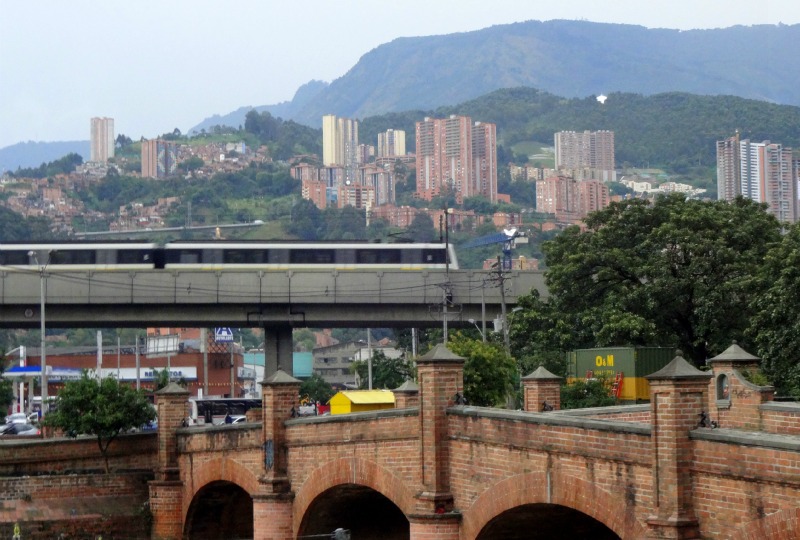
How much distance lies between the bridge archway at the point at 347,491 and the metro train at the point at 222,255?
39.0 metres

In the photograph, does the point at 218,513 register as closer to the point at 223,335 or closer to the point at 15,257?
the point at 15,257

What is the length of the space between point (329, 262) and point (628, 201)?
19.6 meters

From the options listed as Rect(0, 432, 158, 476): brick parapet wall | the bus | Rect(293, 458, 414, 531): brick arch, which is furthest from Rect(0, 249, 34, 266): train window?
Rect(293, 458, 414, 531): brick arch

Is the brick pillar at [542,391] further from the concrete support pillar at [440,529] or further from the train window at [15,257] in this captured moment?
the train window at [15,257]

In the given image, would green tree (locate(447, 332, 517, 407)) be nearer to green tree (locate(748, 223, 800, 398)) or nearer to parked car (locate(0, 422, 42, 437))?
green tree (locate(748, 223, 800, 398))

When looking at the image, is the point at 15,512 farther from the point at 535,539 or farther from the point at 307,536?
the point at 535,539

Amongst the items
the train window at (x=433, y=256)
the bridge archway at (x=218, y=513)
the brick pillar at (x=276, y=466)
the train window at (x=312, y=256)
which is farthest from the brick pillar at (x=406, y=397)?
the train window at (x=433, y=256)

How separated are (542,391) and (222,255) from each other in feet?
136

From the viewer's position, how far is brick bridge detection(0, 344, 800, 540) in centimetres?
1908

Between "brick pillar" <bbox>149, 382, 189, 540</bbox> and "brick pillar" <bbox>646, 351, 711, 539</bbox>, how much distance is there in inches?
765

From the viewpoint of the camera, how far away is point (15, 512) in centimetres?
3691

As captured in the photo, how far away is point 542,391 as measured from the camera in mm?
31266

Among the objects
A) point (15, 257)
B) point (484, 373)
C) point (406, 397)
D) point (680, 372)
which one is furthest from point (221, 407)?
point (680, 372)

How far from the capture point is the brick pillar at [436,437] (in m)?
25.3
